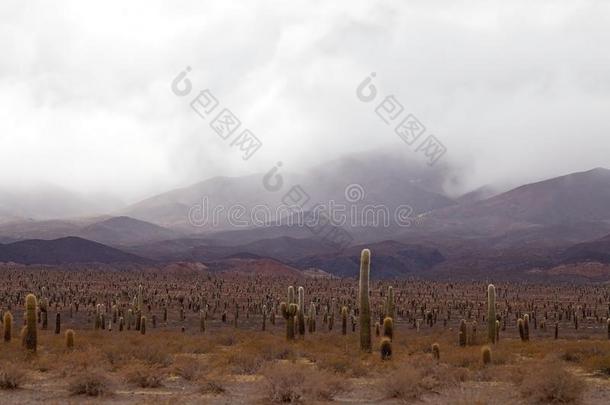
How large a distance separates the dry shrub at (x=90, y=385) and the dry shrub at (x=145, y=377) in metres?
1.34

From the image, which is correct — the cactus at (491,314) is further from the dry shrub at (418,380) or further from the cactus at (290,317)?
the dry shrub at (418,380)

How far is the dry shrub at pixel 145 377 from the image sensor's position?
17172mm

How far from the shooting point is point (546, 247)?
160m

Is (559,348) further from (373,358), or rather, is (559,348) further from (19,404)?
(19,404)

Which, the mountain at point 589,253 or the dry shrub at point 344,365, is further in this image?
the mountain at point 589,253

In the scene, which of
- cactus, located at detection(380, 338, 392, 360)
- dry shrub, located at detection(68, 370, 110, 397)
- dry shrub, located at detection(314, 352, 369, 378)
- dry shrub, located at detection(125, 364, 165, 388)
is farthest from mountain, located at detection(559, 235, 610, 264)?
dry shrub, located at detection(68, 370, 110, 397)

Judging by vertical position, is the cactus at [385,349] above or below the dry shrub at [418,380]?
above

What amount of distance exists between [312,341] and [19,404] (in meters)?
14.3

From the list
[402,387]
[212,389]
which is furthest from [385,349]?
[212,389]

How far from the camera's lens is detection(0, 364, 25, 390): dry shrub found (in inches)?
655

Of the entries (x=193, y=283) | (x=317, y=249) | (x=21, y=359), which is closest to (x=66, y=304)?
(x=193, y=283)

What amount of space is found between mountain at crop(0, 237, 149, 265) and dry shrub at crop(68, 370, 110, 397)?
11870 centimetres

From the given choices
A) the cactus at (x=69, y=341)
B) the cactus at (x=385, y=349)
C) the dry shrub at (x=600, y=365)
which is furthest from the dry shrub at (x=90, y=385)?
the dry shrub at (x=600, y=365)

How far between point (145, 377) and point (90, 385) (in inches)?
67.4
